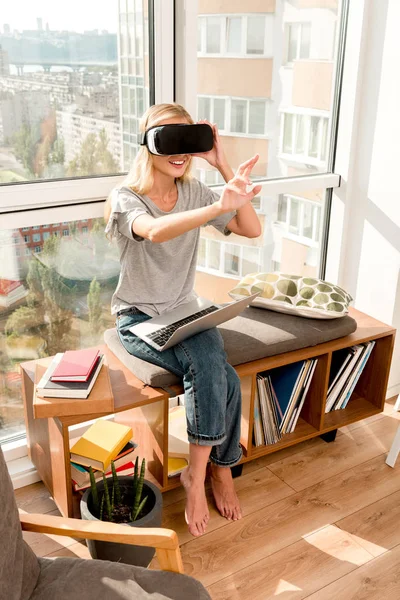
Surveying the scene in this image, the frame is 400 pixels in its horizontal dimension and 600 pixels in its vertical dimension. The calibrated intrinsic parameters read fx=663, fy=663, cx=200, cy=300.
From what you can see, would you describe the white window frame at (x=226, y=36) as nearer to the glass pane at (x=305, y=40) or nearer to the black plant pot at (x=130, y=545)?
the glass pane at (x=305, y=40)

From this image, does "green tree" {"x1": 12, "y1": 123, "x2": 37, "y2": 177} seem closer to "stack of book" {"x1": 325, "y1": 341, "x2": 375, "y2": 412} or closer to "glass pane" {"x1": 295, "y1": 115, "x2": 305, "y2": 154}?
"glass pane" {"x1": 295, "y1": 115, "x2": 305, "y2": 154}

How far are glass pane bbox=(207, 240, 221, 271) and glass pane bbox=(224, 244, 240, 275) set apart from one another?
4 centimetres

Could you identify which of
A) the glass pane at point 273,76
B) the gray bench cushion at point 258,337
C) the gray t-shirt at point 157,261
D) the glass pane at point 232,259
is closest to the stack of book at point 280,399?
the gray bench cushion at point 258,337

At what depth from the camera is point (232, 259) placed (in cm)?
276

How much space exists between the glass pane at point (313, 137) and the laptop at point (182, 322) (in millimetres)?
1017

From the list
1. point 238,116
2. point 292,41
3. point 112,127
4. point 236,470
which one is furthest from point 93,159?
point 236,470

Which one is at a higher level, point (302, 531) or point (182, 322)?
point (182, 322)

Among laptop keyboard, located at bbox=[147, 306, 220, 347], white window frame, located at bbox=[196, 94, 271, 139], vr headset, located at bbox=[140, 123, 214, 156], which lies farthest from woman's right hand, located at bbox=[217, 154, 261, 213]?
white window frame, located at bbox=[196, 94, 271, 139]

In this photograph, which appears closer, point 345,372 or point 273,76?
point 345,372

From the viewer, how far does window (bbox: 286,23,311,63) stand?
261 centimetres

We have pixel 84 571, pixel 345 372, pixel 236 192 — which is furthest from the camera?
pixel 345 372

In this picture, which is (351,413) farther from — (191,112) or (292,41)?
(292,41)

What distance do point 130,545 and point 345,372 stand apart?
43.0 inches

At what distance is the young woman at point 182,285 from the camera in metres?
1.99
